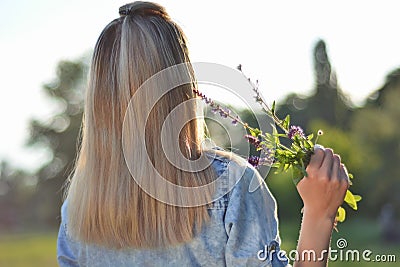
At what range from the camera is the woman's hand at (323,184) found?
0.96 meters

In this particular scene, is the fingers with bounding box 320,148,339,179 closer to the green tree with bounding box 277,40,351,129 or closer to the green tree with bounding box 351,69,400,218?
the green tree with bounding box 277,40,351,129

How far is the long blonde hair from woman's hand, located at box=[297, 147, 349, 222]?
152 millimetres

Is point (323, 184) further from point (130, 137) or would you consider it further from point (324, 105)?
point (324, 105)

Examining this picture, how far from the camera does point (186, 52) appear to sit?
1087mm

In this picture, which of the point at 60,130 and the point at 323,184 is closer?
the point at 323,184

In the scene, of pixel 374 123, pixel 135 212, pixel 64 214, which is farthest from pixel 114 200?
pixel 374 123

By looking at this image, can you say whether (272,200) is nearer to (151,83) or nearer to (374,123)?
(151,83)

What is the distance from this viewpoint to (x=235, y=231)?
1039mm

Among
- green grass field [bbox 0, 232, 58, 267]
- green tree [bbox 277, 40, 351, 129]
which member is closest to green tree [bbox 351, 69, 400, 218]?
green tree [bbox 277, 40, 351, 129]

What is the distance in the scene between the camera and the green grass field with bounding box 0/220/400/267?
6824 millimetres

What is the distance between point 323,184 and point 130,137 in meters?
0.30

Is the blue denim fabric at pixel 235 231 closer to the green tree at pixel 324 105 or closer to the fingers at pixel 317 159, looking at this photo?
the fingers at pixel 317 159

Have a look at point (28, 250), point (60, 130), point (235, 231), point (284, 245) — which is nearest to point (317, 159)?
point (235, 231)

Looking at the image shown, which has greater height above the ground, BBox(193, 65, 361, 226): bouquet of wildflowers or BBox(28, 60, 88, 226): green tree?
BBox(28, 60, 88, 226): green tree
